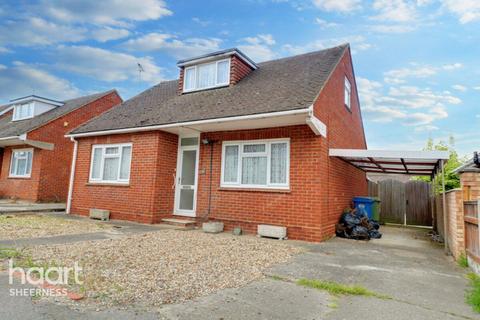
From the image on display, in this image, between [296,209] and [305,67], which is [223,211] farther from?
[305,67]

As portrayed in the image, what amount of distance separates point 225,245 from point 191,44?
10.9 m

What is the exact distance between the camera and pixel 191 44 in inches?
540

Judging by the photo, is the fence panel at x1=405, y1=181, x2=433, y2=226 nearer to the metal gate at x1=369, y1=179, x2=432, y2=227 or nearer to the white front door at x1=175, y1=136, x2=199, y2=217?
the metal gate at x1=369, y1=179, x2=432, y2=227

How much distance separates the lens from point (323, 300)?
3271mm

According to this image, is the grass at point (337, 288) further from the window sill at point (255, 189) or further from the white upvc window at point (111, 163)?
the white upvc window at point (111, 163)

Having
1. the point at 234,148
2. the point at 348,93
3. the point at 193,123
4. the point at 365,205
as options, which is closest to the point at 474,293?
the point at 234,148

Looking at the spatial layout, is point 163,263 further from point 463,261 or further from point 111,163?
point 111,163

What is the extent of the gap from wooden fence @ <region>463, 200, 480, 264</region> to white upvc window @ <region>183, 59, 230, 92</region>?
8.21m

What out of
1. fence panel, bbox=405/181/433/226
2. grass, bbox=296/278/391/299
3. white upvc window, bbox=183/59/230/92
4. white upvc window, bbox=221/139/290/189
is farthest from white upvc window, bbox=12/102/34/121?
fence panel, bbox=405/181/433/226

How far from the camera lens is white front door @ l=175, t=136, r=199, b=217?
955 centimetres

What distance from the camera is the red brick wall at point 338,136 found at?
26.2 feet

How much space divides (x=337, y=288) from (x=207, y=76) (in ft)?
31.3

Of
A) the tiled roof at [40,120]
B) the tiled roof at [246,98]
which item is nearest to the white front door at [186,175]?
the tiled roof at [246,98]

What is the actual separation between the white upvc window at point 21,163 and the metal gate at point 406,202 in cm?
1901
